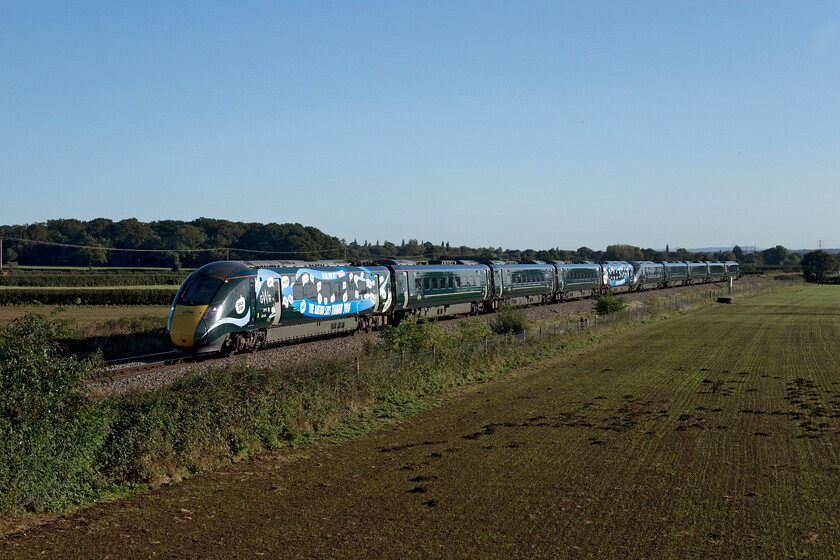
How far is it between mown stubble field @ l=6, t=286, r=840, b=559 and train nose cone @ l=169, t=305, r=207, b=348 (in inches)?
387

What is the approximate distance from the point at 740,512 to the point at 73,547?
1016 cm

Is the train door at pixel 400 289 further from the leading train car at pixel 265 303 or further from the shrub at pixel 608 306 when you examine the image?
the shrub at pixel 608 306

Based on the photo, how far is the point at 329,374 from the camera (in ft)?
63.3

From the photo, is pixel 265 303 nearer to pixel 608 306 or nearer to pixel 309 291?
pixel 309 291

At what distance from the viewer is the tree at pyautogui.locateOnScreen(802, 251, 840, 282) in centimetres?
14762

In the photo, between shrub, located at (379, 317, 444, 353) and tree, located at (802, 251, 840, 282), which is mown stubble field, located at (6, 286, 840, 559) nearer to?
shrub, located at (379, 317, 444, 353)

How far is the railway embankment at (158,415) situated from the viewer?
11.5 metres

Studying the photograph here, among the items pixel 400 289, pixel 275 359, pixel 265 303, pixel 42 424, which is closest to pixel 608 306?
pixel 400 289

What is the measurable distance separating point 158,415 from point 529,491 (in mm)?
7064

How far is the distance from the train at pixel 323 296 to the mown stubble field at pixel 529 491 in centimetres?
977

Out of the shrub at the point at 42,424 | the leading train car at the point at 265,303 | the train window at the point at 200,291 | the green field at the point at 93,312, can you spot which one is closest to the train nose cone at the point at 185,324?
the leading train car at the point at 265,303

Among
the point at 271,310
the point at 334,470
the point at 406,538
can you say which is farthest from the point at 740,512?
the point at 271,310

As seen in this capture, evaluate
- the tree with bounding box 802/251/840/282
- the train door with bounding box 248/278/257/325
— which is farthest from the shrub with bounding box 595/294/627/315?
the tree with bounding box 802/251/840/282

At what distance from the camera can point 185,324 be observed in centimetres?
2569
